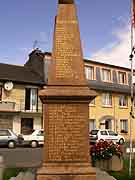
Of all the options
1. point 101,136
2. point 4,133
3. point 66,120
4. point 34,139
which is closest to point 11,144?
point 4,133

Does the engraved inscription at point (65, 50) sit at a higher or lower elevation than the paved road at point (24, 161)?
higher

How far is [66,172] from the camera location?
791 centimetres

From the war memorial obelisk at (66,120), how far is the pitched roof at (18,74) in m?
24.9

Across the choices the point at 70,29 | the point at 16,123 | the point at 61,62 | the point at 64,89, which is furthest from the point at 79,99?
the point at 16,123

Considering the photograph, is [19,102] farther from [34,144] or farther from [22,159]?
[22,159]

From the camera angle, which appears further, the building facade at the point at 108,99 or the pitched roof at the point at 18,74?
the building facade at the point at 108,99

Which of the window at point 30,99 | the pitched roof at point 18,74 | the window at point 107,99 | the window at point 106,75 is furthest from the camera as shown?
the window at point 106,75

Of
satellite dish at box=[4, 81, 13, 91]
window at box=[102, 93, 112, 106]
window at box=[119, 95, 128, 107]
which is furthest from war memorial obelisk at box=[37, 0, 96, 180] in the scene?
window at box=[119, 95, 128, 107]

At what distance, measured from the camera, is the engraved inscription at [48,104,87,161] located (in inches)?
319

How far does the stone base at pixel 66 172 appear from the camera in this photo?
25.7 feet

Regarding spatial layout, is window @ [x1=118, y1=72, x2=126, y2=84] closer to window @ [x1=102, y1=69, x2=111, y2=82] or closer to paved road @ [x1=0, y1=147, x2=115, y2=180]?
window @ [x1=102, y1=69, x2=111, y2=82]

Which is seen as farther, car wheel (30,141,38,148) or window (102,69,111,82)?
window (102,69,111,82)

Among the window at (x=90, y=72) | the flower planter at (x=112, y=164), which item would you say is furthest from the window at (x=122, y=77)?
the flower planter at (x=112, y=164)

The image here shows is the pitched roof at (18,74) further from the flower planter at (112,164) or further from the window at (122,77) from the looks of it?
the flower planter at (112,164)
